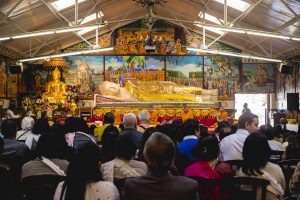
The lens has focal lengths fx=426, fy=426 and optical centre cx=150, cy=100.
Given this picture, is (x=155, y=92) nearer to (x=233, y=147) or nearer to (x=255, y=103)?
(x=255, y=103)

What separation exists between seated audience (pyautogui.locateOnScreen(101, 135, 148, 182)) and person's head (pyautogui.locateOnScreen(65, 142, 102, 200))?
0.77m

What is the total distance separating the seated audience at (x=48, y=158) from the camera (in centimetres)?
404

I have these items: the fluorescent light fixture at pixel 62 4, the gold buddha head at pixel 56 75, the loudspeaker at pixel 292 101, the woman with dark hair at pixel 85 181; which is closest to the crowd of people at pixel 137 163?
the woman with dark hair at pixel 85 181

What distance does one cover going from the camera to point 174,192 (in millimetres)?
2852

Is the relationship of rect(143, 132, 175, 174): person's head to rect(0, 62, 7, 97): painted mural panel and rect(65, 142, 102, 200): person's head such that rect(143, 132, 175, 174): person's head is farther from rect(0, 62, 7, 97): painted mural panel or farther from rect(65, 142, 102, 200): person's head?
rect(0, 62, 7, 97): painted mural panel

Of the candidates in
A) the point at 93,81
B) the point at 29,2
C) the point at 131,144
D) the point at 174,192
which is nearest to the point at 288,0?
the point at 29,2

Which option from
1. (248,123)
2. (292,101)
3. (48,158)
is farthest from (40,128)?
(292,101)

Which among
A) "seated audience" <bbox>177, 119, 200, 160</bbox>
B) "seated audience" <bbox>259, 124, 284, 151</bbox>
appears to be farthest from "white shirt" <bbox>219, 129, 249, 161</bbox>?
"seated audience" <bbox>259, 124, 284, 151</bbox>

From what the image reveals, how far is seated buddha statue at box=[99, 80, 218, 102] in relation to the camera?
17.8m

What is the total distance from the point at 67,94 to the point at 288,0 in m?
9.91

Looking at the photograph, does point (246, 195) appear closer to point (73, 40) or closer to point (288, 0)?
point (288, 0)

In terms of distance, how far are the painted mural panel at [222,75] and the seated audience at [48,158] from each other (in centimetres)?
1710

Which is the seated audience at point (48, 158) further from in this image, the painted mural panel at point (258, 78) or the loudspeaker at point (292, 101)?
the painted mural panel at point (258, 78)

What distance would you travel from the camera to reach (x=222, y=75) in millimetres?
21000
